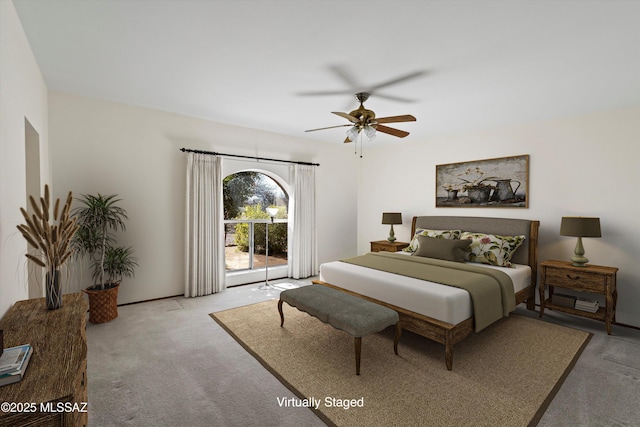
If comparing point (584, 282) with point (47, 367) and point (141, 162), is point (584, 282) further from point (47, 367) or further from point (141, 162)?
point (141, 162)

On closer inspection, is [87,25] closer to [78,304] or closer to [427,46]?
[78,304]

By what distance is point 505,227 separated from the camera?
433 centimetres

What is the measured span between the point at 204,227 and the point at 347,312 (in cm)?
280

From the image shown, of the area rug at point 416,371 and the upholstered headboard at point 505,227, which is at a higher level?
the upholstered headboard at point 505,227

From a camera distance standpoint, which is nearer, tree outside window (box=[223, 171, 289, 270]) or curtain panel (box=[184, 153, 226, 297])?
curtain panel (box=[184, 153, 226, 297])

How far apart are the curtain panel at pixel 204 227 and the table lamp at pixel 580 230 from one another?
463 cm

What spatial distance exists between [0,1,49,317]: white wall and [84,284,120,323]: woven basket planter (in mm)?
1314

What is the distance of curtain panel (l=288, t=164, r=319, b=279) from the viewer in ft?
17.9

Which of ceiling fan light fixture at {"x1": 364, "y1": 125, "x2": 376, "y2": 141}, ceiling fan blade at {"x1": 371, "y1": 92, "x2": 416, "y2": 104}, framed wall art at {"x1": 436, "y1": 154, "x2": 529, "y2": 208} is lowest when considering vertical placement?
framed wall art at {"x1": 436, "y1": 154, "x2": 529, "y2": 208}

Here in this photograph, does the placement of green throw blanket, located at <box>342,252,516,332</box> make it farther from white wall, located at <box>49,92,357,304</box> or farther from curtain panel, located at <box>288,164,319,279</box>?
white wall, located at <box>49,92,357,304</box>

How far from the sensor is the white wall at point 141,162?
356cm

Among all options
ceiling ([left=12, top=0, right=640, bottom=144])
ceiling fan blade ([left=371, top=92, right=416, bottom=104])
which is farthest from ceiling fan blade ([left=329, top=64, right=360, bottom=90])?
ceiling fan blade ([left=371, top=92, right=416, bottom=104])

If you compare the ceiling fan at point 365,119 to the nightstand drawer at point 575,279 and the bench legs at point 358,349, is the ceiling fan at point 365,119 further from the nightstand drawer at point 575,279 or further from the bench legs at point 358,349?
the nightstand drawer at point 575,279

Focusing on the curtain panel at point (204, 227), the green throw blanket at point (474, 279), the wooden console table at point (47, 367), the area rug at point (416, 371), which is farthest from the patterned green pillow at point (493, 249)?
the wooden console table at point (47, 367)
